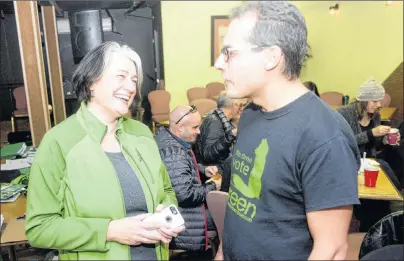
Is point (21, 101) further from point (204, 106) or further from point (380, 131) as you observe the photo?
point (204, 106)

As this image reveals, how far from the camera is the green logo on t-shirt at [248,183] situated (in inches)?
44.0

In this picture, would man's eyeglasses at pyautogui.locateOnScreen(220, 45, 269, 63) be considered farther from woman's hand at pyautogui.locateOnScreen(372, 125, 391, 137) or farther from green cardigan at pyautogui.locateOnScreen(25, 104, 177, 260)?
woman's hand at pyautogui.locateOnScreen(372, 125, 391, 137)

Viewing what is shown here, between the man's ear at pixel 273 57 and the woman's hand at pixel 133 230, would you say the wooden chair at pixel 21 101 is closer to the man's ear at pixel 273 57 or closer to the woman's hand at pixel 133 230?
the woman's hand at pixel 133 230

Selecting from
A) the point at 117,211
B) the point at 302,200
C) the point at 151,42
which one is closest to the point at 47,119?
the point at 151,42

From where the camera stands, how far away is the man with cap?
11.0 ft

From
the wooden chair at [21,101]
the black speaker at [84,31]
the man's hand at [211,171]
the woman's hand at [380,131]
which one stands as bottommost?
the man's hand at [211,171]

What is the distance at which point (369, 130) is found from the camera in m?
3.45

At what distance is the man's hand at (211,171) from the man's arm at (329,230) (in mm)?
1934

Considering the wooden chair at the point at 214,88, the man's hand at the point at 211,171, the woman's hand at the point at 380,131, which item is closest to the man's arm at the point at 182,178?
the man's hand at the point at 211,171

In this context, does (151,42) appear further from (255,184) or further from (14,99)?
(255,184)

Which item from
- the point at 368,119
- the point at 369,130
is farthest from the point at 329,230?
the point at 368,119

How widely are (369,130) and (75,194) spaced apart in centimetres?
309

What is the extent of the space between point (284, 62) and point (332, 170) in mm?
349

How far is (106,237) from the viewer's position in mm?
Result: 1151
